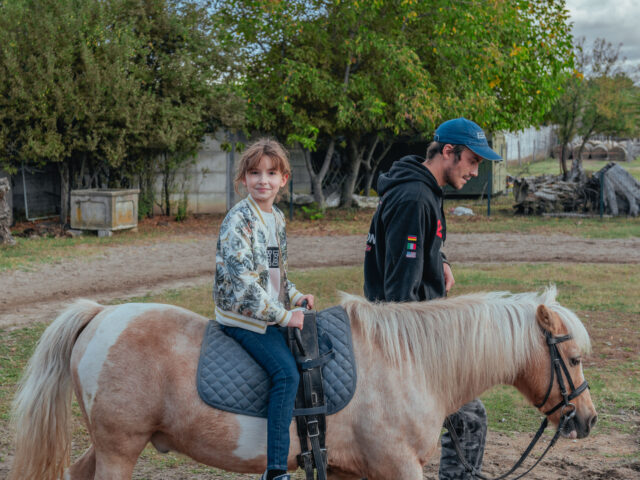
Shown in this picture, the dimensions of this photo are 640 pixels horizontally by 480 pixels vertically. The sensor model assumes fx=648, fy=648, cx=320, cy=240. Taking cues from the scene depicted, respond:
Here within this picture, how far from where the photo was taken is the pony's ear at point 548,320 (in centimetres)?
292

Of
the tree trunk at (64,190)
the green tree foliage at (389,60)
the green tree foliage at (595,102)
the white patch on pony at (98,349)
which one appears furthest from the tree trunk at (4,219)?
the green tree foliage at (595,102)

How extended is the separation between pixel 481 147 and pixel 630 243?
447 inches

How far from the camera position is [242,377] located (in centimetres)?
278

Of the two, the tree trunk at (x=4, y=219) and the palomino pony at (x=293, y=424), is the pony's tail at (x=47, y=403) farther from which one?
the tree trunk at (x=4, y=219)

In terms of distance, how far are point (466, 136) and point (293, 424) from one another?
5.42 ft

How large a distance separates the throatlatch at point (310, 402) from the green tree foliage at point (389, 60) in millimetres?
13201

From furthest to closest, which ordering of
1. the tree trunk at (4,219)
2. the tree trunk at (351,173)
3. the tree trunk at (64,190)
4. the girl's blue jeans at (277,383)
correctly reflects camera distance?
the tree trunk at (351,173) → the tree trunk at (64,190) → the tree trunk at (4,219) → the girl's blue jeans at (277,383)

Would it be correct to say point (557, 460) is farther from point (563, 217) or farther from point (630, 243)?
point (563, 217)

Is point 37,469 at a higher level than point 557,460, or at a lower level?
higher

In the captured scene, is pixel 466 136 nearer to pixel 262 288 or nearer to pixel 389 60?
pixel 262 288

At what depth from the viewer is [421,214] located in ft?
10.5

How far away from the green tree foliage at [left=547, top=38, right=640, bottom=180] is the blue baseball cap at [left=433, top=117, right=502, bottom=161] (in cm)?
2210

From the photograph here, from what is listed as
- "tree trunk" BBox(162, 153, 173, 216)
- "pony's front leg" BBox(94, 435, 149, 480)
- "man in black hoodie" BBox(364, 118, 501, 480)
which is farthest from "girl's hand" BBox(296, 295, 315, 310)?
"tree trunk" BBox(162, 153, 173, 216)

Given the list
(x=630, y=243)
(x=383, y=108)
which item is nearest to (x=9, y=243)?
(x=383, y=108)
